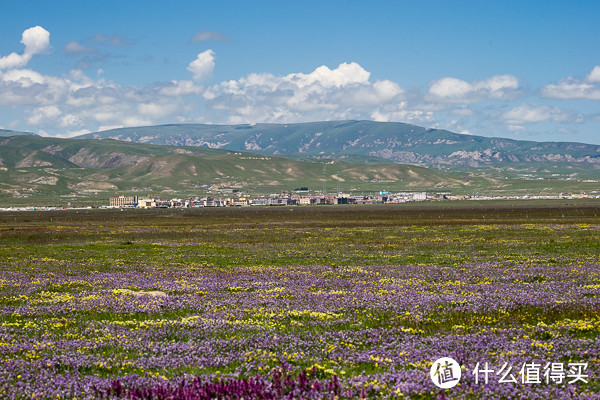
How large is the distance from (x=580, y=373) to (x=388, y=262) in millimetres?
27137

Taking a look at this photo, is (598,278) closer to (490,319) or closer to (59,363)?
(490,319)

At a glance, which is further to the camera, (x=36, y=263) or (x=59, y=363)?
(x=36, y=263)

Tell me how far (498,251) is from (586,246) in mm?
8207

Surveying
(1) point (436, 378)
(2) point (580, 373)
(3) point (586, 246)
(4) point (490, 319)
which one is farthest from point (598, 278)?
(3) point (586, 246)

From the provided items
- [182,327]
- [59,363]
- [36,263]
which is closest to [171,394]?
[59,363]

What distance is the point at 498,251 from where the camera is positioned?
4678cm

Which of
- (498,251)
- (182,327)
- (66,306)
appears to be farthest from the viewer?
(498,251)

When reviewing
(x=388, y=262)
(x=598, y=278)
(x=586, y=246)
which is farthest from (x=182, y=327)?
(x=586, y=246)

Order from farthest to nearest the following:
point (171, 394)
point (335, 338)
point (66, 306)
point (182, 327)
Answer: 1. point (66, 306)
2. point (182, 327)
3. point (335, 338)
4. point (171, 394)

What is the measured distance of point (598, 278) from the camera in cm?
2838

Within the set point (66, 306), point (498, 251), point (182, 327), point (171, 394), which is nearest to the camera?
point (171, 394)

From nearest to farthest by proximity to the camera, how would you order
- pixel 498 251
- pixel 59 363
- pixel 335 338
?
pixel 59 363 < pixel 335 338 < pixel 498 251

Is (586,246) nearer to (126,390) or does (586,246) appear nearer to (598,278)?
(598,278)

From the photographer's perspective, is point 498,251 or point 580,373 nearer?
point 580,373
